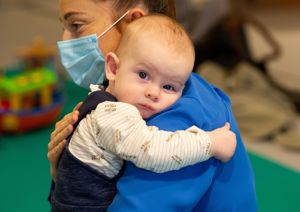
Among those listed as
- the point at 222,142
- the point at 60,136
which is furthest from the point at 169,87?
the point at 60,136

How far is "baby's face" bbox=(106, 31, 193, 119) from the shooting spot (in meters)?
1.02

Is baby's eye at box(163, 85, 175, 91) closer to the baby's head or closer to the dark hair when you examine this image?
the baby's head

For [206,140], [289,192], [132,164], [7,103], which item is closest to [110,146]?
[132,164]

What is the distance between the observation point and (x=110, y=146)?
993 millimetres

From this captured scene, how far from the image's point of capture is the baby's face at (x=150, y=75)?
102 centimetres

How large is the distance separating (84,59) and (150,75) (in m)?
0.32

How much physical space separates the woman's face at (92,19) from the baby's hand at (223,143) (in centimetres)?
34

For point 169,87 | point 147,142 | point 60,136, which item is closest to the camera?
point 147,142

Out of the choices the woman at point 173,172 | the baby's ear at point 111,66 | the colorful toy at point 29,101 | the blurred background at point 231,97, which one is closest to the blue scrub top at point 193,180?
the woman at point 173,172

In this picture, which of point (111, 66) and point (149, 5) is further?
point (149, 5)

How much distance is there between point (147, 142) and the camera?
37.8 inches

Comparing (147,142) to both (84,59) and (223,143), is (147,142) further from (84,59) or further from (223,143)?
(84,59)

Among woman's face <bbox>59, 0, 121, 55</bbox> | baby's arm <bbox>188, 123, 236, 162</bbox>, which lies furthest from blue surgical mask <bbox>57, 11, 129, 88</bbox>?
baby's arm <bbox>188, 123, 236, 162</bbox>

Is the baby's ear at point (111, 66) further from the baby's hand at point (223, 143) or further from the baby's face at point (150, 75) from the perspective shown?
the baby's hand at point (223, 143)
